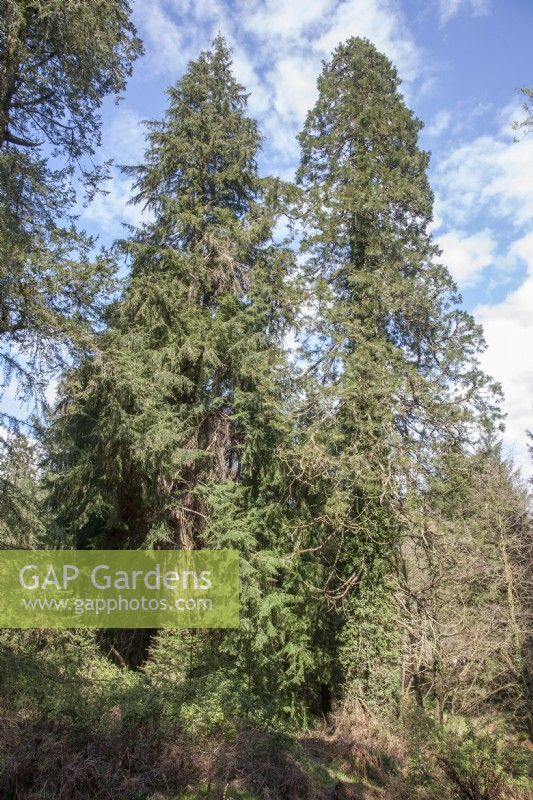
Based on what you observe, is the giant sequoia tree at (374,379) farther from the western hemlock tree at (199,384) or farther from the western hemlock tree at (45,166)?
the western hemlock tree at (45,166)

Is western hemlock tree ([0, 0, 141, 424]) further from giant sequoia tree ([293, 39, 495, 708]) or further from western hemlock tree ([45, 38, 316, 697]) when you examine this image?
giant sequoia tree ([293, 39, 495, 708])

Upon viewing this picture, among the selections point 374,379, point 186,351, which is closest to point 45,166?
point 186,351

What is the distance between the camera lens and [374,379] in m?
11.9

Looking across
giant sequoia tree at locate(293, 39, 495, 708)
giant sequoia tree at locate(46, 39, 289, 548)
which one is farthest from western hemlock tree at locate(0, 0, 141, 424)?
giant sequoia tree at locate(293, 39, 495, 708)

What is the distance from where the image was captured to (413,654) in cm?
1160

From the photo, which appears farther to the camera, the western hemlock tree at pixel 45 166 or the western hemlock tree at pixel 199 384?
the western hemlock tree at pixel 199 384

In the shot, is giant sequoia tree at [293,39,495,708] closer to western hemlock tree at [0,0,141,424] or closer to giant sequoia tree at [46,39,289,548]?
giant sequoia tree at [46,39,289,548]

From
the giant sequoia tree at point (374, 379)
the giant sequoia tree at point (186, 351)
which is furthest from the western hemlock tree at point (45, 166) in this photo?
the giant sequoia tree at point (374, 379)

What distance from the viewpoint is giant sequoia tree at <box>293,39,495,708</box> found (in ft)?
38.3

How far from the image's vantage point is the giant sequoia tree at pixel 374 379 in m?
11.7

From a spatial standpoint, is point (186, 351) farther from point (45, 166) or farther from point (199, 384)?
point (45, 166)

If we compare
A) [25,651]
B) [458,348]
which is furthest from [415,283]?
[25,651]

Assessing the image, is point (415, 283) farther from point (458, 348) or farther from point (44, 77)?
point (44, 77)

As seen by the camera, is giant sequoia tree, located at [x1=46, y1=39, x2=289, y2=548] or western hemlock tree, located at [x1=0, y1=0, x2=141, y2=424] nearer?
western hemlock tree, located at [x1=0, y1=0, x2=141, y2=424]
